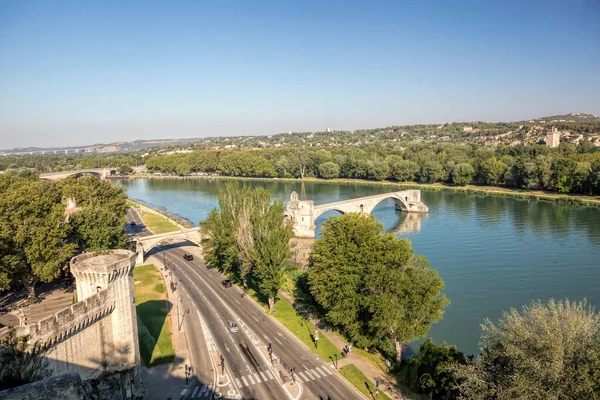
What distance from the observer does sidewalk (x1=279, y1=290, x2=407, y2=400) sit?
21541 millimetres

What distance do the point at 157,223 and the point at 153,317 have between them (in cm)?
3949

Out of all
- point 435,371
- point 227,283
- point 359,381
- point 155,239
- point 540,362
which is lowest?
point 359,381

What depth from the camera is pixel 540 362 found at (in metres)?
15.1

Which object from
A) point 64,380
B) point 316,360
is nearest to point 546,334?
point 316,360

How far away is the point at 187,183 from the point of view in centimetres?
13888

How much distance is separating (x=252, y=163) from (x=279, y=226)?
10529 cm

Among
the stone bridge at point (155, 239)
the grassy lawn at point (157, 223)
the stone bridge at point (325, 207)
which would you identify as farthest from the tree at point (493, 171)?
the stone bridge at point (155, 239)

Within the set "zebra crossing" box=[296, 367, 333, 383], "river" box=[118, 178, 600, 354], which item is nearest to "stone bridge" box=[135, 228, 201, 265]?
"river" box=[118, 178, 600, 354]

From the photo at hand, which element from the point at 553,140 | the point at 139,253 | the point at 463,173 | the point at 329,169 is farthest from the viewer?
the point at 553,140

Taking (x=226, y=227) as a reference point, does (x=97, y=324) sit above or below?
below

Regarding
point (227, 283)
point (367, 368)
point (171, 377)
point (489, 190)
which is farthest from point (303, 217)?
point (489, 190)

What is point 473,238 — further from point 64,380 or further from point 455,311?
point 64,380

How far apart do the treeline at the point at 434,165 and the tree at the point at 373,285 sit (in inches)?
2751

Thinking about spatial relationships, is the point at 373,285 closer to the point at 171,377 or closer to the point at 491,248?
the point at 171,377
